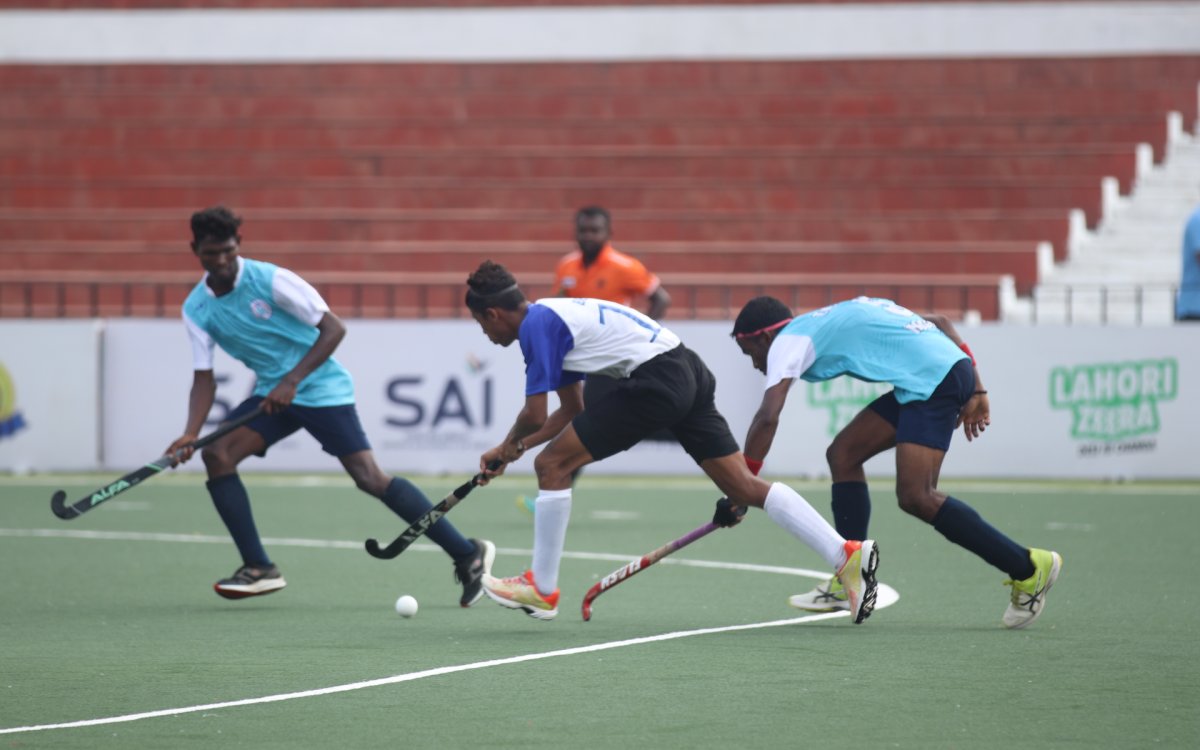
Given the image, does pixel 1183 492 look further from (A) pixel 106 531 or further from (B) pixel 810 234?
(A) pixel 106 531

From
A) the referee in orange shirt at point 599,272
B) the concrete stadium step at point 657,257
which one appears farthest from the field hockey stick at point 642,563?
the concrete stadium step at point 657,257

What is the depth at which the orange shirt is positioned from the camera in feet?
38.3

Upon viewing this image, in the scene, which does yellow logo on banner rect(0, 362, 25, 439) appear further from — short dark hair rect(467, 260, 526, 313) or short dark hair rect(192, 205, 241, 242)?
short dark hair rect(467, 260, 526, 313)

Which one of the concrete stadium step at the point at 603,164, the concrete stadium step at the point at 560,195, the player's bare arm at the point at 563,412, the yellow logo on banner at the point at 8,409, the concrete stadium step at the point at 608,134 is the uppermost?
the concrete stadium step at the point at 608,134

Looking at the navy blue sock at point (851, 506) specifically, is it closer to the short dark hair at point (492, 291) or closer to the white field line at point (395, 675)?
the white field line at point (395, 675)

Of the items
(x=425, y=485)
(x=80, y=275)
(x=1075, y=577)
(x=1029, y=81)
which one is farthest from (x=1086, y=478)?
(x=80, y=275)

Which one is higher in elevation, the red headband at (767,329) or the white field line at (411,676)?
the red headband at (767,329)

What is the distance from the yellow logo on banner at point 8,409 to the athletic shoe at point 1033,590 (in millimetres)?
10297

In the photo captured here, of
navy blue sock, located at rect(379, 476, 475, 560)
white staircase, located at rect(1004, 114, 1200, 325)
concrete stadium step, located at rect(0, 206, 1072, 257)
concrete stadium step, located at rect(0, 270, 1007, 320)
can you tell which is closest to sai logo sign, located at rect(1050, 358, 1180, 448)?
white staircase, located at rect(1004, 114, 1200, 325)

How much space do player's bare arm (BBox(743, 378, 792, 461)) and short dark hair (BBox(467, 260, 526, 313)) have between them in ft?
3.26

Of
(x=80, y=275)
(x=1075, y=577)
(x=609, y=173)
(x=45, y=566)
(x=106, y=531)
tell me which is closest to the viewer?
(x=1075, y=577)

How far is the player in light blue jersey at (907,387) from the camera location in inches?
286

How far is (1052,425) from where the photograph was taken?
Result: 48.7 feet

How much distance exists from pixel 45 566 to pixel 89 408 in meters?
5.98
